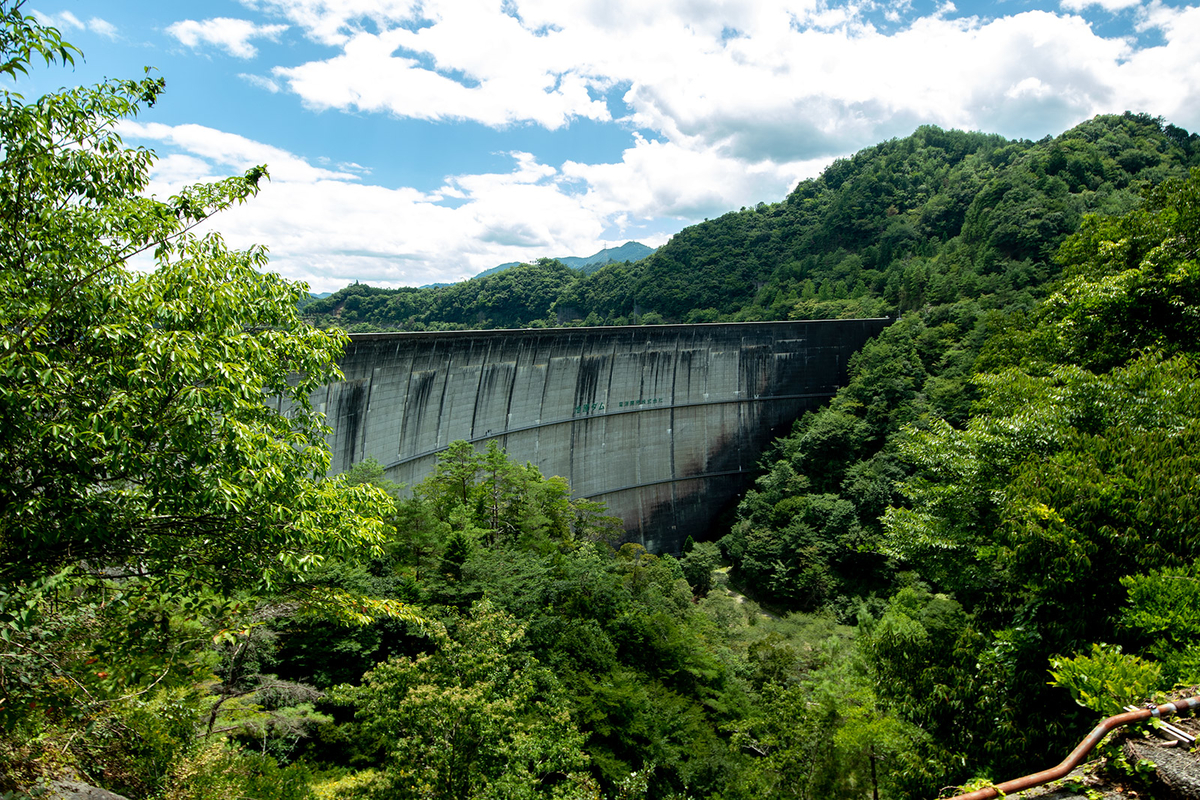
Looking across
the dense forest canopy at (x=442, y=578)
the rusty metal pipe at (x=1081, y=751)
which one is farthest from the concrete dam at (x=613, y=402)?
the rusty metal pipe at (x=1081, y=751)

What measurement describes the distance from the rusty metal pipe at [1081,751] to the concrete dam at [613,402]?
14030 mm

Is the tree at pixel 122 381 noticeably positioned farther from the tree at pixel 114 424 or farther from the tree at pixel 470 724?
the tree at pixel 470 724

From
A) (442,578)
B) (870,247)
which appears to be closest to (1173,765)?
(442,578)

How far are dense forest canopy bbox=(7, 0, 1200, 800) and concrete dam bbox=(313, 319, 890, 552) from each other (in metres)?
3.97

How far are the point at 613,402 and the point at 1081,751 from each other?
20.8m

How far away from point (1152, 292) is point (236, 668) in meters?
14.1

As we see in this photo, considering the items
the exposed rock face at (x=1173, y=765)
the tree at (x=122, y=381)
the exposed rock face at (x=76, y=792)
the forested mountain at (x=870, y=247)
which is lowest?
the exposed rock face at (x=76, y=792)

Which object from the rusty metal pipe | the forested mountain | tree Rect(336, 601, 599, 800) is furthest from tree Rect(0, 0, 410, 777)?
the forested mountain

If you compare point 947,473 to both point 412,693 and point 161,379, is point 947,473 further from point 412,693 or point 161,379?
point 161,379

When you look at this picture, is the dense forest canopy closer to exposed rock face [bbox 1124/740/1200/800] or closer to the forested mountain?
exposed rock face [bbox 1124/740/1200/800]

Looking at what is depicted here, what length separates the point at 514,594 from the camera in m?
9.30

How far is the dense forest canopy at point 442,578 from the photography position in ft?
11.6

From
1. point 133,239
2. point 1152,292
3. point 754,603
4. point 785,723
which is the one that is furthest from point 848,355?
point 133,239

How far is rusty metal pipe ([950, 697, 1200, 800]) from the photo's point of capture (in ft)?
8.55
